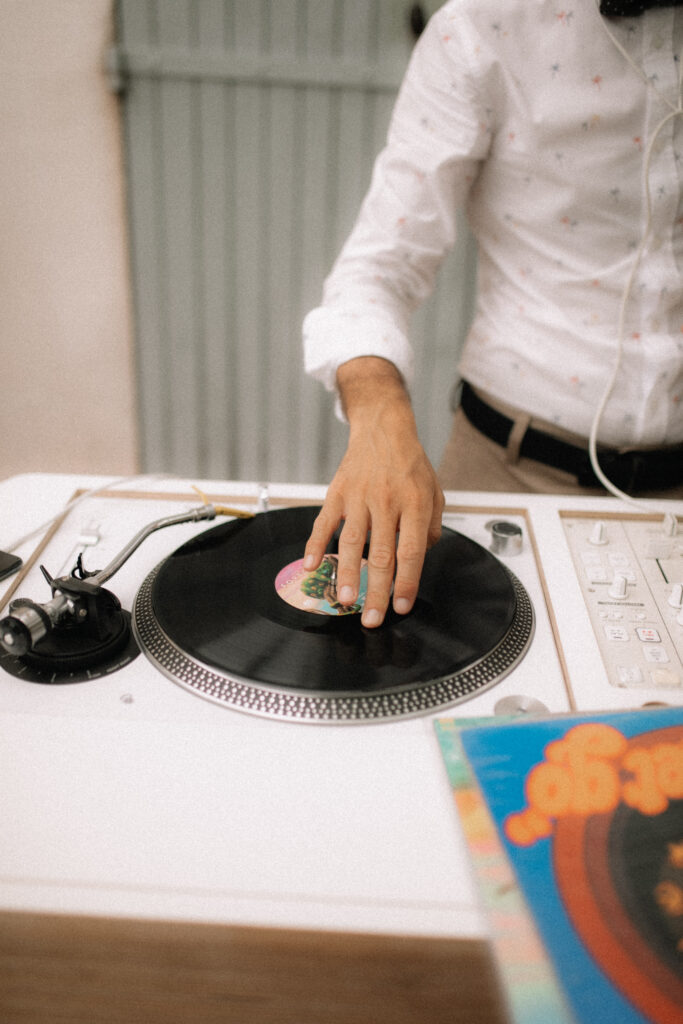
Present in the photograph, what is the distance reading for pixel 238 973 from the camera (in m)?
0.40

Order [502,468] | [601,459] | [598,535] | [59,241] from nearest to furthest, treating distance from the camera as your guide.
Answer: [598,535] → [601,459] → [502,468] → [59,241]

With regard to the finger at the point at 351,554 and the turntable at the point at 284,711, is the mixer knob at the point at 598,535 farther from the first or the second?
the finger at the point at 351,554

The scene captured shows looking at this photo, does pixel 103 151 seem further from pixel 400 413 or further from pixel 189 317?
pixel 400 413

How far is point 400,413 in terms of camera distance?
30.8 inches

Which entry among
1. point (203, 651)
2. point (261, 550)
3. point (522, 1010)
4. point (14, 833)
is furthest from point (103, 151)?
point (522, 1010)

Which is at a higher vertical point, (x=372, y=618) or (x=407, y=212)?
(x=407, y=212)

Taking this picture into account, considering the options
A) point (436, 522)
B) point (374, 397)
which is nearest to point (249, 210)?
point (374, 397)

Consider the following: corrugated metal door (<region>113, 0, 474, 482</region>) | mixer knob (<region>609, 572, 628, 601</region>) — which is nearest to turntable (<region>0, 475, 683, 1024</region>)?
mixer knob (<region>609, 572, 628, 601</region>)

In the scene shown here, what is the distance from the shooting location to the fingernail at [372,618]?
1.93 feet

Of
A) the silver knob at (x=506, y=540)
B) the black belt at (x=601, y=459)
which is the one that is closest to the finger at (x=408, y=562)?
the silver knob at (x=506, y=540)

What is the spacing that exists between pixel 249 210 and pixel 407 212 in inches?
38.9

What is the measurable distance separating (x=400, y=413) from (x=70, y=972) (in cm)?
58

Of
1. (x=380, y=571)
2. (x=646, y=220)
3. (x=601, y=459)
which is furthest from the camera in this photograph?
(x=601, y=459)

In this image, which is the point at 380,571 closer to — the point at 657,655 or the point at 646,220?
the point at 657,655
